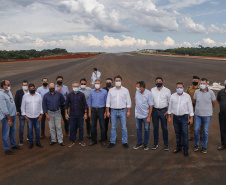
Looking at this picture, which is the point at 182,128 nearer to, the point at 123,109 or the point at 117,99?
the point at 123,109

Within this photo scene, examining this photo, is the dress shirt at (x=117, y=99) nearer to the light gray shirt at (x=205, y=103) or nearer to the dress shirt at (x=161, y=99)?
the dress shirt at (x=161, y=99)

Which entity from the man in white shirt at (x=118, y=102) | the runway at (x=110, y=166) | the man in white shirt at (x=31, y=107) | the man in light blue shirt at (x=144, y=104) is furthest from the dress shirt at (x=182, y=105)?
the man in white shirt at (x=31, y=107)

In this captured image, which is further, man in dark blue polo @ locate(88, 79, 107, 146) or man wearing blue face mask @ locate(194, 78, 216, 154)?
man in dark blue polo @ locate(88, 79, 107, 146)

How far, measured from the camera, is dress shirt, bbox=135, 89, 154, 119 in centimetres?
607

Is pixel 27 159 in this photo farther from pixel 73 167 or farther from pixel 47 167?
pixel 73 167

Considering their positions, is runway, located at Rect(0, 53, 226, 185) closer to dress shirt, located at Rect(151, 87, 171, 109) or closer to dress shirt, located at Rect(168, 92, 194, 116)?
dress shirt, located at Rect(168, 92, 194, 116)

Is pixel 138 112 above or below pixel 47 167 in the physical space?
above

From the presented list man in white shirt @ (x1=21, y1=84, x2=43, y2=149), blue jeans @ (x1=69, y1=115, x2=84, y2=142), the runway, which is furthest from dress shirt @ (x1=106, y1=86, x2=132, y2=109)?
man in white shirt @ (x1=21, y1=84, x2=43, y2=149)

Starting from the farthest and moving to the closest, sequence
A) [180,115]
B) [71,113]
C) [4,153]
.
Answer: [71,113] → [4,153] → [180,115]

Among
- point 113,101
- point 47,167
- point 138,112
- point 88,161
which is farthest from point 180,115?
point 47,167

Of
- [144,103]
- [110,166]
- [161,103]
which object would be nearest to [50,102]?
[110,166]

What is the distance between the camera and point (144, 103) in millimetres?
6156

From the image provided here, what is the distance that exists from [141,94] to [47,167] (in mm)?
3232

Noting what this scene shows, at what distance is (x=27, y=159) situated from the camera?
5.80 m
